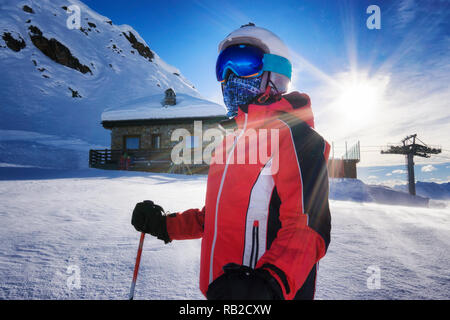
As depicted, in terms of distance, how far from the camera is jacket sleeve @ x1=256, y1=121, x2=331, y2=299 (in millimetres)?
679

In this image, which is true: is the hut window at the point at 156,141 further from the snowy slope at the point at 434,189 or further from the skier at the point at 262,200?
the snowy slope at the point at 434,189

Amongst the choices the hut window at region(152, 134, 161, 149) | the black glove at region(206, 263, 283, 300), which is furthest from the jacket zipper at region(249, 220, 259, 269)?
the hut window at region(152, 134, 161, 149)

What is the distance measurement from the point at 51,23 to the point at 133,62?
1704 centimetres

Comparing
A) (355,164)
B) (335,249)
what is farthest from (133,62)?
(335,249)

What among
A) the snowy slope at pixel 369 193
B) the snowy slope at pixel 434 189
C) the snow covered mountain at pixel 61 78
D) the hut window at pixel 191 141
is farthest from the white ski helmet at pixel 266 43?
the snowy slope at pixel 434 189

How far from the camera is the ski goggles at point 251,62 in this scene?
1.24m

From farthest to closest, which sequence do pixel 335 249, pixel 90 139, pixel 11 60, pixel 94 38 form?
pixel 94 38 → pixel 11 60 → pixel 90 139 → pixel 335 249

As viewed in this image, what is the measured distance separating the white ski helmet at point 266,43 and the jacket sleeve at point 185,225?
852mm

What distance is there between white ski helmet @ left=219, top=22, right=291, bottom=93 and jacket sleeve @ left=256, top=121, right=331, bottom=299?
442 mm

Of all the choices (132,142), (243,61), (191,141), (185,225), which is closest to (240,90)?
(243,61)

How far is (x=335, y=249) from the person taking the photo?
8.67 ft

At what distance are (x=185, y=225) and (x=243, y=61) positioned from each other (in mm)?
1021

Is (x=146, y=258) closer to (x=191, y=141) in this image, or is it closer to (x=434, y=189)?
(x=191, y=141)
